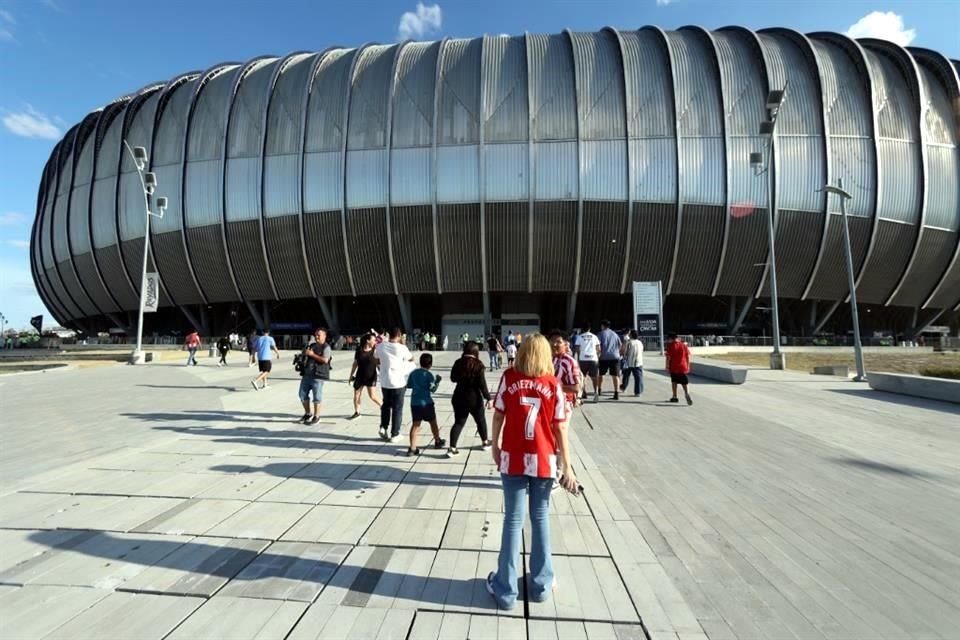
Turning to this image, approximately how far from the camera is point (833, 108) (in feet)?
121

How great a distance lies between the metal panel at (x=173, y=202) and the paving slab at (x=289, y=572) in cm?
4489

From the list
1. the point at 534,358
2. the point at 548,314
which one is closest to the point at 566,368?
the point at 534,358

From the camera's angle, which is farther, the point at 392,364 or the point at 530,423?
the point at 392,364

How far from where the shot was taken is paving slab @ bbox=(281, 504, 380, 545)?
412 centimetres

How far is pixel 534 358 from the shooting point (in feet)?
10.6

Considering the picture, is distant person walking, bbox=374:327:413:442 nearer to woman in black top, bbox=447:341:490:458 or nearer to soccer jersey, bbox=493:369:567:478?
woman in black top, bbox=447:341:490:458

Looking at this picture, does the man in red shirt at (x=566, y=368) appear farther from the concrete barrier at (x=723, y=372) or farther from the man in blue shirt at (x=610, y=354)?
the concrete barrier at (x=723, y=372)

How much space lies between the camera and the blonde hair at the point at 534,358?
3.21 meters

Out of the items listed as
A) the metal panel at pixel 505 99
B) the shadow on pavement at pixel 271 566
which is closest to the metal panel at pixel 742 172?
A: the metal panel at pixel 505 99

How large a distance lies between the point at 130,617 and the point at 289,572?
961mm

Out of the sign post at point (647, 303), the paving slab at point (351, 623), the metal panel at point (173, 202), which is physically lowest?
the paving slab at point (351, 623)

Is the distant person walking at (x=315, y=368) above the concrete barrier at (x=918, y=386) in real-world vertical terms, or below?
above

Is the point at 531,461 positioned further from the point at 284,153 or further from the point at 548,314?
the point at 548,314

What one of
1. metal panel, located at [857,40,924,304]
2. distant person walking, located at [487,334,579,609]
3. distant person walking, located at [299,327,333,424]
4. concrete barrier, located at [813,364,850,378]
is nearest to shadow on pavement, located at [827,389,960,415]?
concrete barrier, located at [813,364,850,378]
